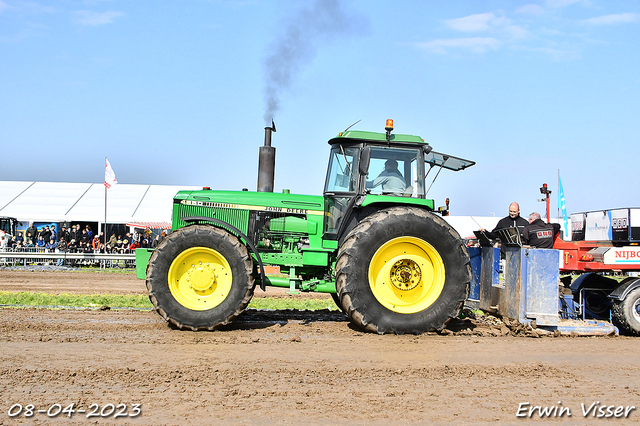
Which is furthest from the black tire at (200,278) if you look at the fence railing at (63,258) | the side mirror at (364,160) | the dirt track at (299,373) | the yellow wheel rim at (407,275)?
the fence railing at (63,258)

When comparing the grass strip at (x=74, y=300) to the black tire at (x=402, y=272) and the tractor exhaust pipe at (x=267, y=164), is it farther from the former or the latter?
the black tire at (x=402, y=272)

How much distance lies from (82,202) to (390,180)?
22529mm

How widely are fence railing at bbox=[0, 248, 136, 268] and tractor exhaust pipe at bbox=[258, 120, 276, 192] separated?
12.9 metres

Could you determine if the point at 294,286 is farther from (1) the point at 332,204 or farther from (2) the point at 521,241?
(2) the point at 521,241

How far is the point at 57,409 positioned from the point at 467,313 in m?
5.63

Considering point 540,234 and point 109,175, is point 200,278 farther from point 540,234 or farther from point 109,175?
point 109,175

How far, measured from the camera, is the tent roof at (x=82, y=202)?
2470 cm

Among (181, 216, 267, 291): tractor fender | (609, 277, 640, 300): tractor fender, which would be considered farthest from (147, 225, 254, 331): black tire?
(609, 277, 640, 300): tractor fender

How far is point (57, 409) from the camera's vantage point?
157 inches

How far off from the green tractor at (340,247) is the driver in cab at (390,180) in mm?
14

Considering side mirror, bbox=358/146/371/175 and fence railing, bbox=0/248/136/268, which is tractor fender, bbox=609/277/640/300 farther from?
fence railing, bbox=0/248/136/268

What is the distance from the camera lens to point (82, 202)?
86.5 feet

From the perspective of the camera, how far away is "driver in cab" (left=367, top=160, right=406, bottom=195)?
24.1ft

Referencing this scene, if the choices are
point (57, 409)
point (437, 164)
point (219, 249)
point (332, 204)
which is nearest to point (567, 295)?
point (437, 164)
